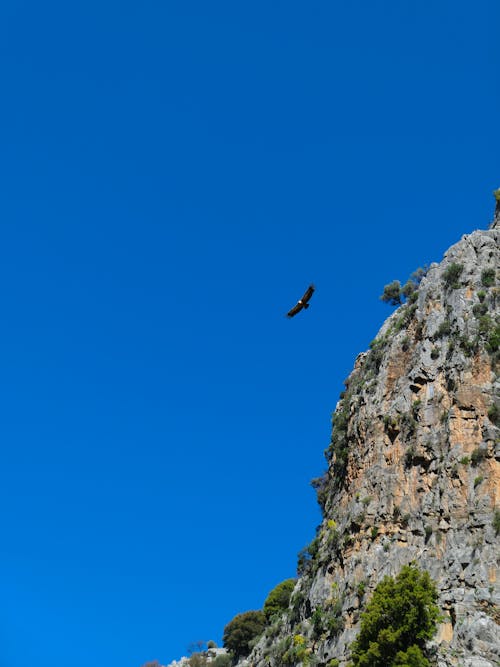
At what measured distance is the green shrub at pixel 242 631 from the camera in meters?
78.4

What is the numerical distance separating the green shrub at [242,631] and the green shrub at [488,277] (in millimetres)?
43426

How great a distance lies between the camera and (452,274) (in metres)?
50.6

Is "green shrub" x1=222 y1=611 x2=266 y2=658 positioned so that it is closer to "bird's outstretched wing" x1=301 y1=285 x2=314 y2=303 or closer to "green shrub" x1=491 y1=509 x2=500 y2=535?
"green shrub" x1=491 y1=509 x2=500 y2=535

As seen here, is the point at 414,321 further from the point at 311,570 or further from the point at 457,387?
the point at 311,570

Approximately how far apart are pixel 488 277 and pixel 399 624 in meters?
23.4

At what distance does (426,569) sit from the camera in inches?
1543

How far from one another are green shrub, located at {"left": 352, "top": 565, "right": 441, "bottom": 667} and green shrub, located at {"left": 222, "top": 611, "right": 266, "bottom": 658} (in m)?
42.7

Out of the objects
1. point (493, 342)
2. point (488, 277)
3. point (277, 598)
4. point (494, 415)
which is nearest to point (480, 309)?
point (488, 277)

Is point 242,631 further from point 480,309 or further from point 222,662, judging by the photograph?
point 480,309

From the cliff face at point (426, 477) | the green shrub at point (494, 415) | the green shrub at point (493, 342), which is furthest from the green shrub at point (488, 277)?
the green shrub at point (494, 415)

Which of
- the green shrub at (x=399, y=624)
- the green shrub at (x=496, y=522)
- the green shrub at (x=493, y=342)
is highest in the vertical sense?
the green shrub at (x=493, y=342)

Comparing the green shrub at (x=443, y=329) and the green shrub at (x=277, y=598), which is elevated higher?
the green shrub at (x=443, y=329)

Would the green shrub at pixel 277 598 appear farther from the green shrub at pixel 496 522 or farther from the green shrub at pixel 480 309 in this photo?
the green shrub at pixel 496 522

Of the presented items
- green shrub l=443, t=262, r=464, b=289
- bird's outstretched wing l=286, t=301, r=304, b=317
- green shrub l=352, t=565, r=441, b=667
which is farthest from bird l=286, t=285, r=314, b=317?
green shrub l=443, t=262, r=464, b=289
